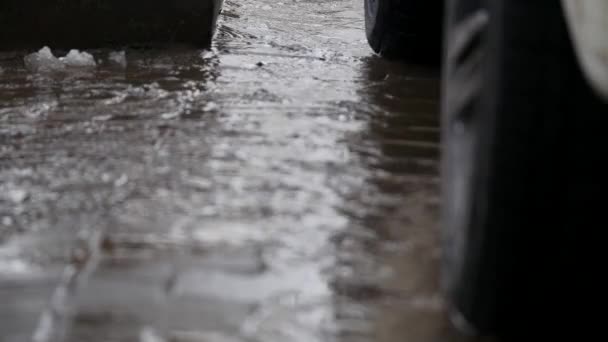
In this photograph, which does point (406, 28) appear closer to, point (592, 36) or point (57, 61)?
point (57, 61)

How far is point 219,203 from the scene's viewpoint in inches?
97.4

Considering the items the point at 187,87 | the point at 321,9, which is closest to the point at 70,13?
the point at 187,87

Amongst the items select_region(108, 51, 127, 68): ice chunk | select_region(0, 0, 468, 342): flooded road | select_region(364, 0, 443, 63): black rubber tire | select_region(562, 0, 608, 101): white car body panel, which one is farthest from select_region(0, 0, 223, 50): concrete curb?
select_region(562, 0, 608, 101): white car body panel

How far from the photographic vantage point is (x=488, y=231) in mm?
1589

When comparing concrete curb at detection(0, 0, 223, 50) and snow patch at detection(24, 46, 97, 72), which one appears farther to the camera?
concrete curb at detection(0, 0, 223, 50)

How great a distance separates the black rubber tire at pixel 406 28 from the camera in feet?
12.9

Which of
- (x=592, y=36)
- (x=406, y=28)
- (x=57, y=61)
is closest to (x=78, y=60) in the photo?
(x=57, y=61)

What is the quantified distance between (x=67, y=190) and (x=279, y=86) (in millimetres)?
1389

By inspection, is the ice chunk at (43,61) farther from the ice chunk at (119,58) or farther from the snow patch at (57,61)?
the ice chunk at (119,58)

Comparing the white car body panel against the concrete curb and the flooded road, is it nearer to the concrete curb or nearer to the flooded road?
the flooded road

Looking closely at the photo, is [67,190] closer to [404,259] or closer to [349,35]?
[404,259]

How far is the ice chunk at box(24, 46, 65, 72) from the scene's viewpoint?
13.4ft

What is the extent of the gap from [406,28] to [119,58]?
1.31 meters

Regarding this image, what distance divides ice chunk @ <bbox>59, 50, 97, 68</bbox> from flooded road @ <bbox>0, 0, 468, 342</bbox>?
12cm
